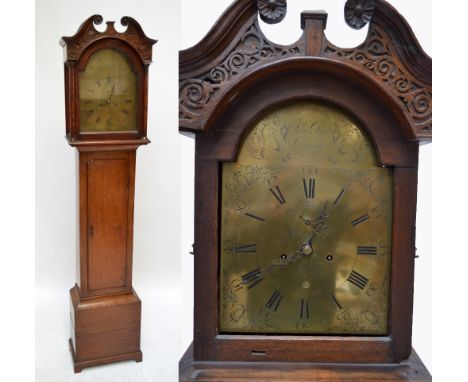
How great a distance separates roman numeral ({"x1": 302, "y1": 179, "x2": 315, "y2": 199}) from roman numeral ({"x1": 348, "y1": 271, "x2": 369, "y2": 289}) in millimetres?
287

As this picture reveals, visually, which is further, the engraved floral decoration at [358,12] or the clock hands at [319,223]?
the clock hands at [319,223]

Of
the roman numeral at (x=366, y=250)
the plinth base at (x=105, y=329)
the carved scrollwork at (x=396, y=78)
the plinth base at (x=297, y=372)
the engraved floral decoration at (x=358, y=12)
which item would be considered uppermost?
the engraved floral decoration at (x=358, y=12)

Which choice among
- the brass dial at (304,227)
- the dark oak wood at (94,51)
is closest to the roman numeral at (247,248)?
the brass dial at (304,227)

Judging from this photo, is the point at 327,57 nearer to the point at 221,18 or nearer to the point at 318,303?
the point at 221,18

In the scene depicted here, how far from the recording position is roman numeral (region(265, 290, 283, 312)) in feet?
6.40

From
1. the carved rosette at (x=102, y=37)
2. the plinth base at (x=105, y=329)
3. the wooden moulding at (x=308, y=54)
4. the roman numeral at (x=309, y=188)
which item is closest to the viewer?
the wooden moulding at (x=308, y=54)

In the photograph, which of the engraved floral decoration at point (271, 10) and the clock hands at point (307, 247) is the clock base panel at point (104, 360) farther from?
the engraved floral decoration at point (271, 10)

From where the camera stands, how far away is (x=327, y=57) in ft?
5.92

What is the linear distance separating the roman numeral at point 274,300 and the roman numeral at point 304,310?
76mm

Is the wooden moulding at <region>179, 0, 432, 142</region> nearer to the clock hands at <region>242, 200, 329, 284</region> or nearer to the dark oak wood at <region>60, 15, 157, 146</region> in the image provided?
the clock hands at <region>242, 200, 329, 284</region>

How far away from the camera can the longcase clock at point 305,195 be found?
1824mm

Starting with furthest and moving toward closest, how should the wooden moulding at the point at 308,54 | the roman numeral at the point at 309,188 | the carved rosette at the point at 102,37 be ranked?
the carved rosette at the point at 102,37, the roman numeral at the point at 309,188, the wooden moulding at the point at 308,54

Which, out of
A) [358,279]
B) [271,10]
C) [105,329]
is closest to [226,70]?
[271,10]

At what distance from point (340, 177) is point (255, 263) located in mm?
386
